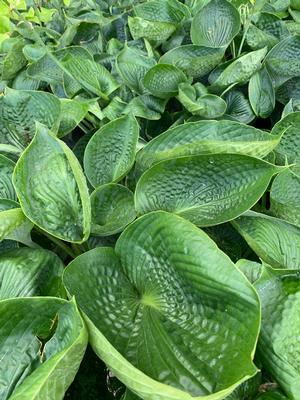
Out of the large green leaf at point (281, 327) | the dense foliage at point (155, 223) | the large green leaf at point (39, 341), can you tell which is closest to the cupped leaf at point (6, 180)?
the dense foliage at point (155, 223)

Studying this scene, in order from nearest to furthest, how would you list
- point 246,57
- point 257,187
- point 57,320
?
1. point 57,320
2. point 257,187
3. point 246,57

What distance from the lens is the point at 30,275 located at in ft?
2.09

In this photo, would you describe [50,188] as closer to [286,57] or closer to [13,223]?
[13,223]

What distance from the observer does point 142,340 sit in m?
0.56

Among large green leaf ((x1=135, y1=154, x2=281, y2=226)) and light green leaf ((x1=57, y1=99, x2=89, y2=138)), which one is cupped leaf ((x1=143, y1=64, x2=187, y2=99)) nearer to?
light green leaf ((x1=57, y1=99, x2=89, y2=138))

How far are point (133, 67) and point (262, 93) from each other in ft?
0.80

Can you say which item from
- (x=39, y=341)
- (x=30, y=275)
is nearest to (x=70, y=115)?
(x=30, y=275)

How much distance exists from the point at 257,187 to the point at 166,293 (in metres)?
0.19

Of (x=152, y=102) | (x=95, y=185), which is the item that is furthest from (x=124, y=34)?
(x=95, y=185)

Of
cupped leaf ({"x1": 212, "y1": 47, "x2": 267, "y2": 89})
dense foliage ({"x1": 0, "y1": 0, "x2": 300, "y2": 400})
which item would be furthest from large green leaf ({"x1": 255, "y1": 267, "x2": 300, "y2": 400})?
cupped leaf ({"x1": 212, "y1": 47, "x2": 267, "y2": 89})

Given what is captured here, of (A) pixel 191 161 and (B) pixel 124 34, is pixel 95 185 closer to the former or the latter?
(A) pixel 191 161

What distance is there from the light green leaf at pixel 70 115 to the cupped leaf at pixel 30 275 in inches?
9.6

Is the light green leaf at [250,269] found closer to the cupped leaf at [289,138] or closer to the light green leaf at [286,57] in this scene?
the cupped leaf at [289,138]

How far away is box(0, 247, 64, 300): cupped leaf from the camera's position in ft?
2.04
